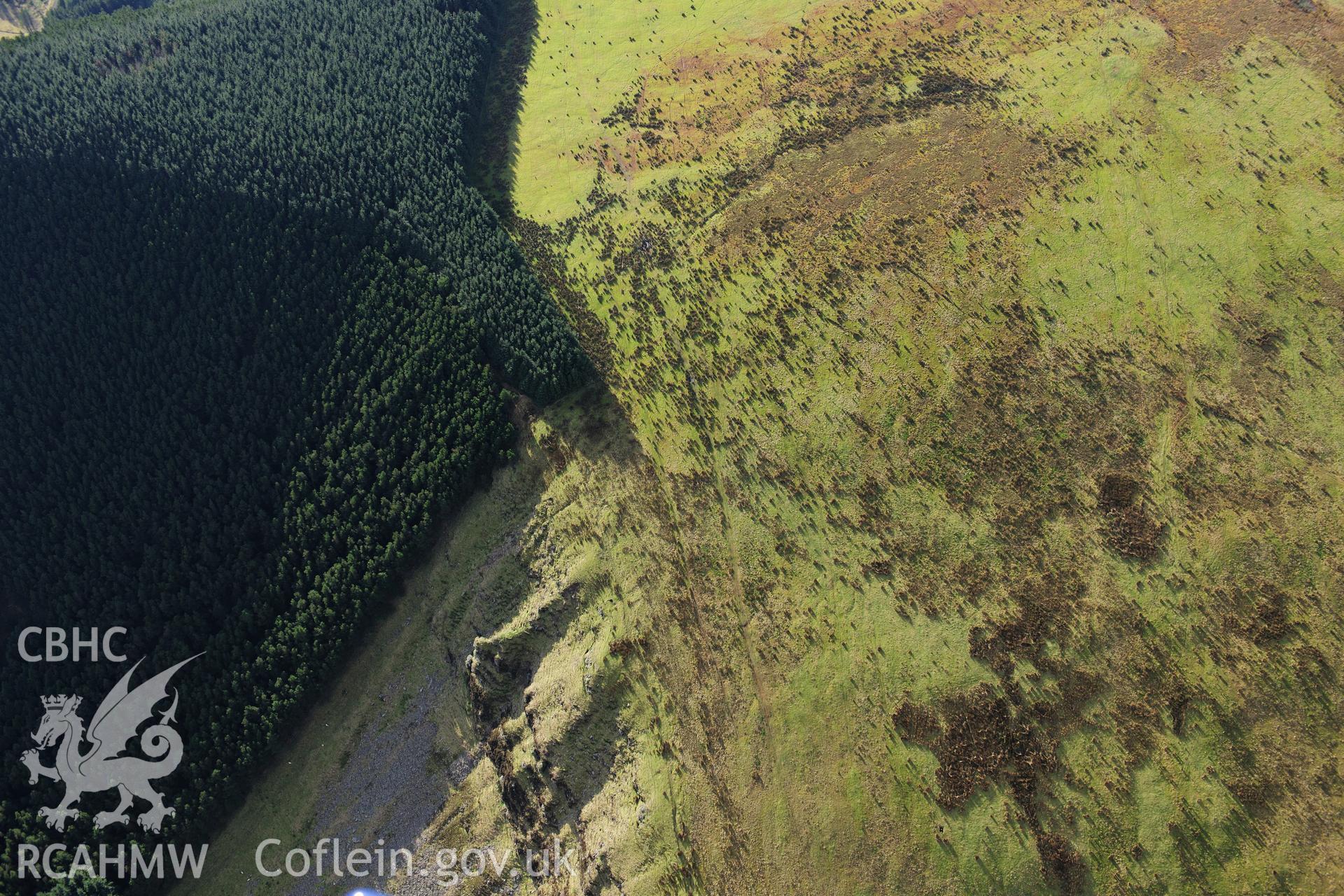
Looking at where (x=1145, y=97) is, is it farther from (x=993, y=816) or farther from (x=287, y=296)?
(x=287, y=296)

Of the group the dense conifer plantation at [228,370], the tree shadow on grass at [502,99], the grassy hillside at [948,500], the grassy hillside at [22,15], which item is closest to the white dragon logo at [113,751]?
the dense conifer plantation at [228,370]

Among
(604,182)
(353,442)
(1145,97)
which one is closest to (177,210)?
(353,442)

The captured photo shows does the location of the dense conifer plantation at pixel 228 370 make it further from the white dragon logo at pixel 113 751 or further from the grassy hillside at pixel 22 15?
the grassy hillside at pixel 22 15

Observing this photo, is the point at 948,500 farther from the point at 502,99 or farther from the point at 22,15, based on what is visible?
the point at 22,15

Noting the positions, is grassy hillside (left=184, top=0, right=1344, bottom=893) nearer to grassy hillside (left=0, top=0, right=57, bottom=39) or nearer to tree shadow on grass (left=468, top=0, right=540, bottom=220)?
tree shadow on grass (left=468, top=0, right=540, bottom=220)

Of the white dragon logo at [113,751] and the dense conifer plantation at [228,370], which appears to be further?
the dense conifer plantation at [228,370]

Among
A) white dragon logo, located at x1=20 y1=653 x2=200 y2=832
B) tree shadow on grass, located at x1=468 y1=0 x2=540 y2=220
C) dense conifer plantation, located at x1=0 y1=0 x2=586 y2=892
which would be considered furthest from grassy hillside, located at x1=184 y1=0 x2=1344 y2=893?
white dragon logo, located at x1=20 y1=653 x2=200 y2=832

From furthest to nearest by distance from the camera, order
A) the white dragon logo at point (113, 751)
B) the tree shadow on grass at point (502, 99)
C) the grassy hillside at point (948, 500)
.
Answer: the tree shadow on grass at point (502, 99)
the white dragon logo at point (113, 751)
the grassy hillside at point (948, 500)

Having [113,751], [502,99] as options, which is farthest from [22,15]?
[113,751]
